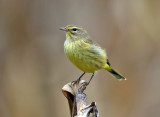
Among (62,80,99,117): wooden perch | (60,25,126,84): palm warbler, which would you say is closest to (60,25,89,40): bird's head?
(60,25,126,84): palm warbler

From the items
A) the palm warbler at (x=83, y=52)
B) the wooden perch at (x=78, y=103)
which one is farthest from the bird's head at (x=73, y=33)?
the wooden perch at (x=78, y=103)

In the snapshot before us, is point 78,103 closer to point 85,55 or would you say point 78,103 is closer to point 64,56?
point 85,55

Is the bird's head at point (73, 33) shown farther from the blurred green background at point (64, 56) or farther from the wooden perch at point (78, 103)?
the wooden perch at point (78, 103)

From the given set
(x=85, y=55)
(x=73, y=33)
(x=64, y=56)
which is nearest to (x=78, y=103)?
(x=85, y=55)

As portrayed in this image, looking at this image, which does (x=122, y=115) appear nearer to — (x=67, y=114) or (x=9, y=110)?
(x=67, y=114)

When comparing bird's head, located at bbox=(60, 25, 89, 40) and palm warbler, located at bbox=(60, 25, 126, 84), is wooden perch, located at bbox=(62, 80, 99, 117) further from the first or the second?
bird's head, located at bbox=(60, 25, 89, 40)

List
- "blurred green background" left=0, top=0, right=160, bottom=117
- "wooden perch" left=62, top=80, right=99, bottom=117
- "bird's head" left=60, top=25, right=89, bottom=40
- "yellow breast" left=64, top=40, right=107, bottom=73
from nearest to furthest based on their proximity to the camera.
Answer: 1. "wooden perch" left=62, top=80, right=99, bottom=117
2. "yellow breast" left=64, top=40, right=107, bottom=73
3. "bird's head" left=60, top=25, right=89, bottom=40
4. "blurred green background" left=0, top=0, right=160, bottom=117
